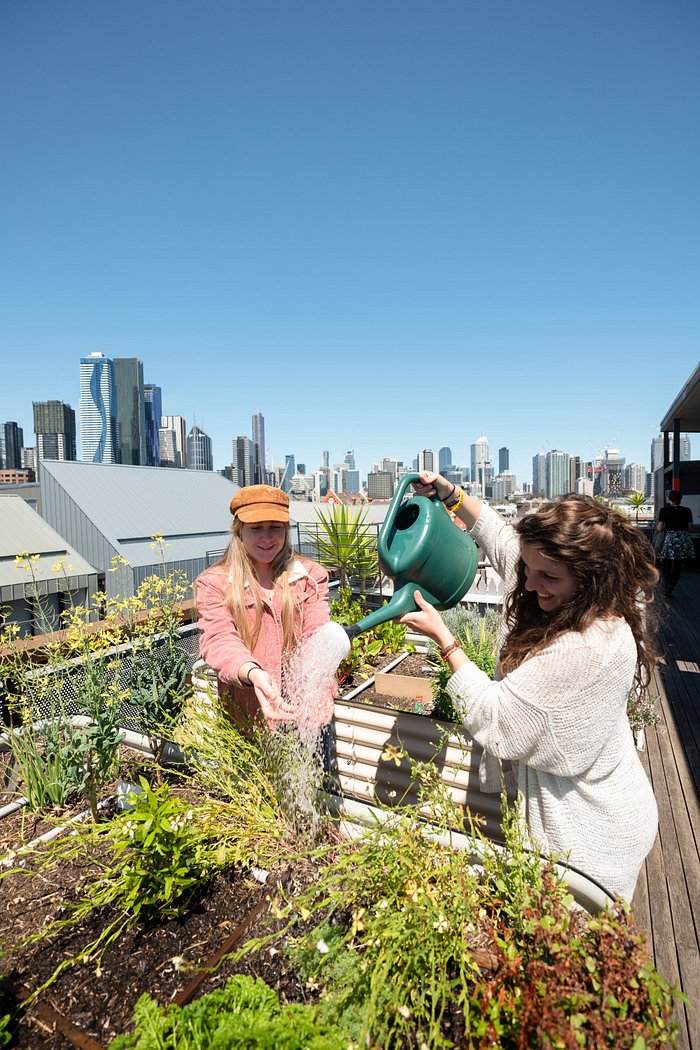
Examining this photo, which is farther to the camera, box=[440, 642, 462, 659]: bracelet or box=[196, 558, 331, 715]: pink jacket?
box=[196, 558, 331, 715]: pink jacket

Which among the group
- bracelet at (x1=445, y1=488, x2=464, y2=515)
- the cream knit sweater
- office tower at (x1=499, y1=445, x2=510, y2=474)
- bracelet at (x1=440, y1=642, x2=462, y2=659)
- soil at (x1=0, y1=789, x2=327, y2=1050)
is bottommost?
soil at (x1=0, y1=789, x2=327, y2=1050)

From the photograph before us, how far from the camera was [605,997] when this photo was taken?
730mm

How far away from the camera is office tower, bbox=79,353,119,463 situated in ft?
502

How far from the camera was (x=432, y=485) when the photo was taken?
161cm

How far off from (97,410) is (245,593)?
178823 mm

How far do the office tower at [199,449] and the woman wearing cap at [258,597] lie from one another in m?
133

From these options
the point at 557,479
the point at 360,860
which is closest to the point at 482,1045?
the point at 360,860

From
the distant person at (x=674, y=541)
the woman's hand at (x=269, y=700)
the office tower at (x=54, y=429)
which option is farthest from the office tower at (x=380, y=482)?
the office tower at (x=54, y=429)

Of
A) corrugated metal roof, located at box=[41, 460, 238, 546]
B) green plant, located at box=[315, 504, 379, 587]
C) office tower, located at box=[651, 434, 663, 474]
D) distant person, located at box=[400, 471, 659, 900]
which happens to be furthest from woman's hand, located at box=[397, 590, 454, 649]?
corrugated metal roof, located at box=[41, 460, 238, 546]

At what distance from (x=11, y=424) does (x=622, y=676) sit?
175 metres

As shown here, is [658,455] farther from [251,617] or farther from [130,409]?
[130,409]

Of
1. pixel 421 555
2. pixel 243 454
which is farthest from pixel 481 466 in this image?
pixel 243 454

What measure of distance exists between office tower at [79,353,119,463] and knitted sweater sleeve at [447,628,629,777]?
16156 cm

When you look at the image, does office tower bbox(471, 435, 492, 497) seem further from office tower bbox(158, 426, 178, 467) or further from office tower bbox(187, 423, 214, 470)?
office tower bbox(158, 426, 178, 467)
